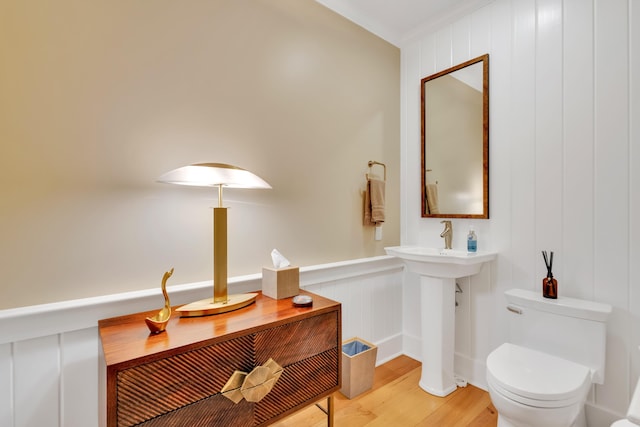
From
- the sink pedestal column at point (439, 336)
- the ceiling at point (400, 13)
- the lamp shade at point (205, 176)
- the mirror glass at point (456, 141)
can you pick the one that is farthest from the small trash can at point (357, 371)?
the ceiling at point (400, 13)

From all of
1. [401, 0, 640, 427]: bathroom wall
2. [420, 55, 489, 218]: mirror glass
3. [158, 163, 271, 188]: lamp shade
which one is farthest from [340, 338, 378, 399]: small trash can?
[158, 163, 271, 188]: lamp shade

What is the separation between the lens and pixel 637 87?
148 cm

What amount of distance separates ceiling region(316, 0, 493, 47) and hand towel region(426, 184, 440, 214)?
1226 mm

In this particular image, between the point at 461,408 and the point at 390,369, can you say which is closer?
the point at 461,408

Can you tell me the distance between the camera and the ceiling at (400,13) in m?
2.09

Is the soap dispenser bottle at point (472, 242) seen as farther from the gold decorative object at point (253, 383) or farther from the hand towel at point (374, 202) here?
the gold decorative object at point (253, 383)

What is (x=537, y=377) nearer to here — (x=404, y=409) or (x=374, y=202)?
(x=404, y=409)

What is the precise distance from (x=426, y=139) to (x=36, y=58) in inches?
89.1

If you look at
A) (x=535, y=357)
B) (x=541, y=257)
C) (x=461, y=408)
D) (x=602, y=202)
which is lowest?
(x=461, y=408)

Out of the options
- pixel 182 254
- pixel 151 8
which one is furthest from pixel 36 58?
pixel 182 254

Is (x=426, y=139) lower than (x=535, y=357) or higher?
higher

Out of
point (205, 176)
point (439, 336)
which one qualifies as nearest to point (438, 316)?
point (439, 336)

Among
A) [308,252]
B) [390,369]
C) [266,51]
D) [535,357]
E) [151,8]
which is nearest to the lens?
[151,8]

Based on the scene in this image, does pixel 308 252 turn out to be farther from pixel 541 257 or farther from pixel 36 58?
pixel 36 58
